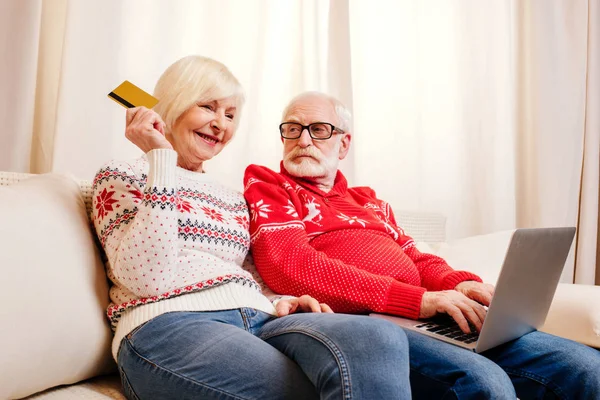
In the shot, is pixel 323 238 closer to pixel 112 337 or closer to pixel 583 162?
pixel 112 337

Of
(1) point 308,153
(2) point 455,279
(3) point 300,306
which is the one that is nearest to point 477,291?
(2) point 455,279

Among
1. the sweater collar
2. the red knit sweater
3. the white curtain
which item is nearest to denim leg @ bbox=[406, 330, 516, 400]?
the red knit sweater

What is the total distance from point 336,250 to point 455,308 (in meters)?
0.35

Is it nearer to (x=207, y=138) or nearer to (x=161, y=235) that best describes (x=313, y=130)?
(x=207, y=138)

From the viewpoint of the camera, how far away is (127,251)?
983 millimetres

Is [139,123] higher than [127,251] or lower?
higher

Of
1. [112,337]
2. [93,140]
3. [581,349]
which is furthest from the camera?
[93,140]

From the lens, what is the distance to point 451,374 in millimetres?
1044

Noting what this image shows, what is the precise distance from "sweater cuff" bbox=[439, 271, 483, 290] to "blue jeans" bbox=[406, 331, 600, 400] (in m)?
0.23

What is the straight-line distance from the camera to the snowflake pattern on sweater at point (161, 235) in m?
0.98

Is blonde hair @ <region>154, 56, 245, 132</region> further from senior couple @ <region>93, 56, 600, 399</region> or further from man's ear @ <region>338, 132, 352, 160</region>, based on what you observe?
man's ear @ <region>338, 132, 352, 160</region>

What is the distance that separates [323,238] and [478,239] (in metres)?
0.76

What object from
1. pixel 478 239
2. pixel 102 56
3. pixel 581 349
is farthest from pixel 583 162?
pixel 102 56

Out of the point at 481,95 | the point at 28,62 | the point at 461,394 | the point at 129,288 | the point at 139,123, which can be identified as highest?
the point at 481,95
